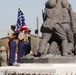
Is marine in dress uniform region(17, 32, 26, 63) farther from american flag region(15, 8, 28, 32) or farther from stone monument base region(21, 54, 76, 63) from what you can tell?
american flag region(15, 8, 28, 32)

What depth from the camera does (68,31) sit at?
14.2 metres

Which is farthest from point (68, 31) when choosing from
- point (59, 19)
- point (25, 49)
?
point (25, 49)

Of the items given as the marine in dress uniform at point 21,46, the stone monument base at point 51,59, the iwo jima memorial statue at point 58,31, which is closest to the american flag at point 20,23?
the marine in dress uniform at point 21,46

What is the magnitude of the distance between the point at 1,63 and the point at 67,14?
10.5 feet

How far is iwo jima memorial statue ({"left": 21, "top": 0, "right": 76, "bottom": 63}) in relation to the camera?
13789 mm

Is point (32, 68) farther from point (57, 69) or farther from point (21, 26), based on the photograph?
point (21, 26)

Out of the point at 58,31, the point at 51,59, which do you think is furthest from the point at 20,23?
the point at 51,59

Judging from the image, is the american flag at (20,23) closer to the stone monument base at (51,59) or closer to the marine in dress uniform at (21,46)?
the marine in dress uniform at (21,46)

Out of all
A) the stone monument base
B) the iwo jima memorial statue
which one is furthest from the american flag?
the stone monument base

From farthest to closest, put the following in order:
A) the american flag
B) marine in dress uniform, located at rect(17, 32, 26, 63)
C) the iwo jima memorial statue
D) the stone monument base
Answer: the american flag, marine in dress uniform, located at rect(17, 32, 26, 63), the iwo jima memorial statue, the stone monument base

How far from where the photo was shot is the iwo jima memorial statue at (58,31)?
13.8 meters

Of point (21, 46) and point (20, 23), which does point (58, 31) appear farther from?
point (20, 23)

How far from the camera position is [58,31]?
547 inches

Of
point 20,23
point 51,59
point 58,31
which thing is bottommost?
point 51,59
